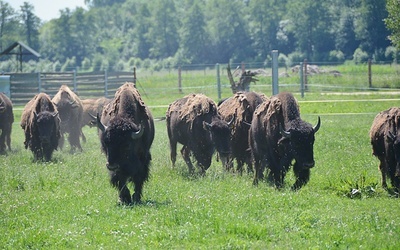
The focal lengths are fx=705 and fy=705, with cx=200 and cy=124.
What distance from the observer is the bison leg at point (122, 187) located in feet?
43.1

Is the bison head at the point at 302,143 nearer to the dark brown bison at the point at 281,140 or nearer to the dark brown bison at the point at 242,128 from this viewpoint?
the dark brown bison at the point at 281,140

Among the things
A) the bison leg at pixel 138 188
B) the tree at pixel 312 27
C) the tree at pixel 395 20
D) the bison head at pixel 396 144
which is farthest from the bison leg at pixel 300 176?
the tree at pixel 312 27

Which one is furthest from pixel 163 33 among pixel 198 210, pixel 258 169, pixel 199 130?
pixel 198 210

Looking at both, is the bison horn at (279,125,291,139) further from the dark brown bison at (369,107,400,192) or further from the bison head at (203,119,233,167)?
the bison head at (203,119,233,167)

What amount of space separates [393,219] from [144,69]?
78781 mm

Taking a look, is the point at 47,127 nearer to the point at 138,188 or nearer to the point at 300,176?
the point at 138,188

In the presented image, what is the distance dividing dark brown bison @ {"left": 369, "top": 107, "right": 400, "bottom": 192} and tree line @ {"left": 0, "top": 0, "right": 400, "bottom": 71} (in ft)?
138

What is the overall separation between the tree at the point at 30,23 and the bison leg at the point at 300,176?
281 feet

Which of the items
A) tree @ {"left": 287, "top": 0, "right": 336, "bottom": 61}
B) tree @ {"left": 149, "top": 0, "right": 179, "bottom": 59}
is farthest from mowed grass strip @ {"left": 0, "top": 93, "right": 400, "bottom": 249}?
tree @ {"left": 149, "top": 0, "right": 179, "bottom": 59}

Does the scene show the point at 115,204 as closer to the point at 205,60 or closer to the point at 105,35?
the point at 205,60

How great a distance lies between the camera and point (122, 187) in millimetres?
13172

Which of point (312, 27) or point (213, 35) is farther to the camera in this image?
point (213, 35)

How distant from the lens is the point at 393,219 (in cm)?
1120

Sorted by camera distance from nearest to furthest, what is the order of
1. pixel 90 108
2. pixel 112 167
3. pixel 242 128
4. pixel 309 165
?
pixel 112 167 < pixel 309 165 < pixel 242 128 < pixel 90 108
